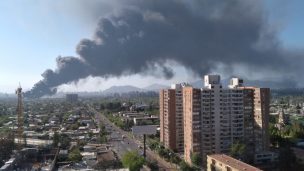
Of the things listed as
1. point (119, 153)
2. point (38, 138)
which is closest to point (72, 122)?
point (38, 138)

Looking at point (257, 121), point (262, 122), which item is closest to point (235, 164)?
point (262, 122)

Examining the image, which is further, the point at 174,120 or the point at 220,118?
the point at 174,120

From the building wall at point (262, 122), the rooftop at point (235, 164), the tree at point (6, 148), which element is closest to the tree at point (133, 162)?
the rooftop at point (235, 164)

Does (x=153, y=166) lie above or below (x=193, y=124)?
below

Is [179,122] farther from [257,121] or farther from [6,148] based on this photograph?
[6,148]

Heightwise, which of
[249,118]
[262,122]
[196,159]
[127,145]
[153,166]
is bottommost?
[153,166]

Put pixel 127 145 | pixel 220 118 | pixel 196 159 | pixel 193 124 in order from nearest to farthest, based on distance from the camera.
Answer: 1. pixel 196 159
2. pixel 193 124
3. pixel 220 118
4. pixel 127 145

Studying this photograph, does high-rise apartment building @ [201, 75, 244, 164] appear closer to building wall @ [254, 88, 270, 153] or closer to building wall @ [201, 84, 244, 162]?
building wall @ [201, 84, 244, 162]

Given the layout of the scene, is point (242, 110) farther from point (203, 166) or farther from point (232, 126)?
point (203, 166)

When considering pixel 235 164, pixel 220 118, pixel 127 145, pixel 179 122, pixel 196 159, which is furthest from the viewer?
pixel 127 145

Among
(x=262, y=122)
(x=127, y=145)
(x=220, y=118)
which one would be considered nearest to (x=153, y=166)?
(x=220, y=118)

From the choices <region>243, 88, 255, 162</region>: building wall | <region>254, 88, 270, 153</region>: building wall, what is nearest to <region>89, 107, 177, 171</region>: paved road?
<region>243, 88, 255, 162</region>: building wall

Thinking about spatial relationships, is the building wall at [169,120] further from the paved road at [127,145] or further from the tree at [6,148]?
the tree at [6,148]

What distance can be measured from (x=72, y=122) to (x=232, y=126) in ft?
119
